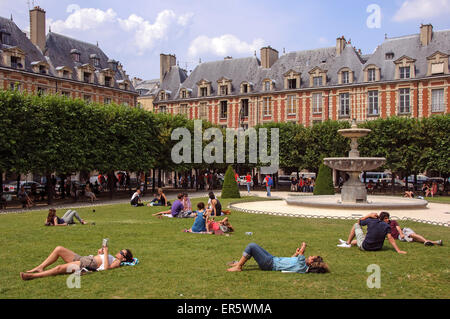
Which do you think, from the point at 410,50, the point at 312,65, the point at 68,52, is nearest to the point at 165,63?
the point at 68,52

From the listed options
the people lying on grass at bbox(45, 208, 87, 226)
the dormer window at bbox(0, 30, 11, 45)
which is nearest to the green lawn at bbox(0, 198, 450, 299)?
the people lying on grass at bbox(45, 208, 87, 226)

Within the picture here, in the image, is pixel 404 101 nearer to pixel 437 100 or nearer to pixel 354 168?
pixel 437 100

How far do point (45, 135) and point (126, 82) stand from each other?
26.5 metres

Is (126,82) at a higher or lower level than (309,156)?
higher

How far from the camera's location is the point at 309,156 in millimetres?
35688

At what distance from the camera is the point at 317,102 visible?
4603cm

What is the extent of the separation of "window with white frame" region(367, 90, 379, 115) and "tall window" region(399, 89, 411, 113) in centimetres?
221

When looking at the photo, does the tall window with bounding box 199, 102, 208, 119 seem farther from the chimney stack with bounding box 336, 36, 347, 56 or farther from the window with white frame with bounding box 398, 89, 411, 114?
the window with white frame with bounding box 398, 89, 411, 114

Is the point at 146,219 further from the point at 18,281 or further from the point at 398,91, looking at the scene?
the point at 398,91

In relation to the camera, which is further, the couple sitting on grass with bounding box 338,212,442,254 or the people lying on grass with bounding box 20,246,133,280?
the couple sitting on grass with bounding box 338,212,442,254

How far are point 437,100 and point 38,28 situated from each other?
37302mm

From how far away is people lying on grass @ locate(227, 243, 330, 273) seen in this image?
7.25 m

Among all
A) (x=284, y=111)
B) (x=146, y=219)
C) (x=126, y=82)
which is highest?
(x=126, y=82)
